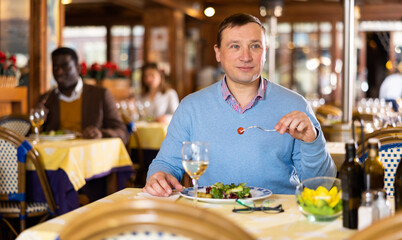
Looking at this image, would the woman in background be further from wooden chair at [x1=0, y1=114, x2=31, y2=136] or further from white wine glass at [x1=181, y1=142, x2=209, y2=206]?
white wine glass at [x1=181, y1=142, x2=209, y2=206]

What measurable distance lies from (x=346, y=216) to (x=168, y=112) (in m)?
5.42

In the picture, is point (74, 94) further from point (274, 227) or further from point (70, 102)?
point (274, 227)

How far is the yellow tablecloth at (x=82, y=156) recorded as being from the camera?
11.5ft

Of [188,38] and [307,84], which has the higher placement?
[188,38]

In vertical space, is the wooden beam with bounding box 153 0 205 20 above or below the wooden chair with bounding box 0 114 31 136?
above

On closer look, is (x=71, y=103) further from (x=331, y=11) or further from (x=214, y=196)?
(x=331, y=11)

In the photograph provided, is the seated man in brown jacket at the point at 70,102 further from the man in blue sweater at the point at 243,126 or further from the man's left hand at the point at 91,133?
the man in blue sweater at the point at 243,126

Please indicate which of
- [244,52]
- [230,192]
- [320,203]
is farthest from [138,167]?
[320,203]

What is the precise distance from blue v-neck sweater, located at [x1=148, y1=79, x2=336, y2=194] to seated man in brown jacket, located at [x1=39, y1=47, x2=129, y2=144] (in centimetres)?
221

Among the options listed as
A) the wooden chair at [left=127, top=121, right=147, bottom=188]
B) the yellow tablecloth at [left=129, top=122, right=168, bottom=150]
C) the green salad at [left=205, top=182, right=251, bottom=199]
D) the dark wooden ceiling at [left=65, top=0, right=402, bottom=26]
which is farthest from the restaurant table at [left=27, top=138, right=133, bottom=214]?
the dark wooden ceiling at [left=65, top=0, right=402, bottom=26]

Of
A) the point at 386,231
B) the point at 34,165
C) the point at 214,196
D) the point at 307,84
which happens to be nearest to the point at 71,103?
the point at 34,165

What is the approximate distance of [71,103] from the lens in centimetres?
448

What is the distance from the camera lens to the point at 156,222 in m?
0.99

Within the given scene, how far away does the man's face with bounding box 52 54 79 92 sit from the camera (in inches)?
174
